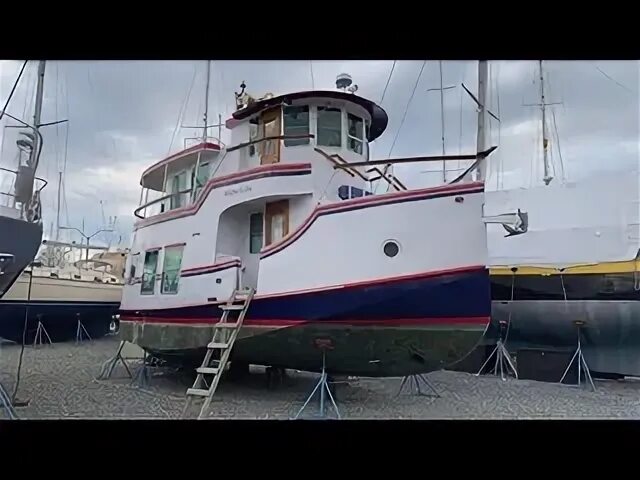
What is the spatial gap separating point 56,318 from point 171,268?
7.74 feet

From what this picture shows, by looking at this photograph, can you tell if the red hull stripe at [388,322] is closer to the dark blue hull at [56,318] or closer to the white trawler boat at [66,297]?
the white trawler boat at [66,297]

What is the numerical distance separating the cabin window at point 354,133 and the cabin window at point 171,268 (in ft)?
4.78

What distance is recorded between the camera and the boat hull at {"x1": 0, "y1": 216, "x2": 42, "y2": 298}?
337 centimetres

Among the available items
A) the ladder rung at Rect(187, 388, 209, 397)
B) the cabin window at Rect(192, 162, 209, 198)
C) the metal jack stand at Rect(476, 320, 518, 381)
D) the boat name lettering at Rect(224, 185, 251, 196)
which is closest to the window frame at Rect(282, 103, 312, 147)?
the boat name lettering at Rect(224, 185, 251, 196)

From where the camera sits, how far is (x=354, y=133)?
3.65 meters

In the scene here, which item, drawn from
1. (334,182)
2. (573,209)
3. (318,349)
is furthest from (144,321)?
(573,209)

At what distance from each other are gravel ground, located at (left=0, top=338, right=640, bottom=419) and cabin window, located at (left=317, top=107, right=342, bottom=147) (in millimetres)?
1744

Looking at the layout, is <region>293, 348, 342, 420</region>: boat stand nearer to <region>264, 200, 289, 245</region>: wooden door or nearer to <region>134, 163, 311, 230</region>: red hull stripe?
<region>264, 200, 289, 245</region>: wooden door

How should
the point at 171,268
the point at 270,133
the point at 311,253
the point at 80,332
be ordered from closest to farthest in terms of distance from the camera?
the point at 311,253 → the point at 270,133 → the point at 171,268 → the point at 80,332

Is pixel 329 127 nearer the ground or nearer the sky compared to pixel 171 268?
nearer the sky

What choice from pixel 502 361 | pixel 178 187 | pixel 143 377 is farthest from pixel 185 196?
pixel 502 361

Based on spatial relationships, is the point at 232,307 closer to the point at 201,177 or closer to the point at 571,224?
the point at 201,177
